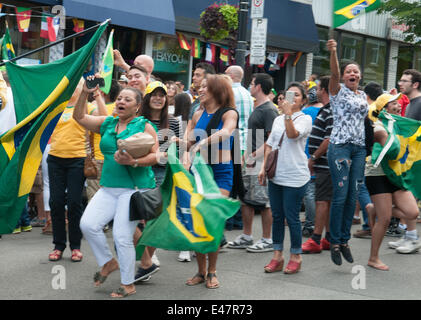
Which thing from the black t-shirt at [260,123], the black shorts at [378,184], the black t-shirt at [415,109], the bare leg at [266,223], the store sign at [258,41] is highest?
the store sign at [258,41]

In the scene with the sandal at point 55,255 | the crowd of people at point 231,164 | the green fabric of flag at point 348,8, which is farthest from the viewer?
the sandal at point 55,255

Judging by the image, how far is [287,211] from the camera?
20.7 ft

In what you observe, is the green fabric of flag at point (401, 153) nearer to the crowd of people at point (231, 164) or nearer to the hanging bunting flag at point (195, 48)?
the crowd of people at point (231, 164)

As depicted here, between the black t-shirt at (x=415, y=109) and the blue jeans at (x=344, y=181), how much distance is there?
7.40ft

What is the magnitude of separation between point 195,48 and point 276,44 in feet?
9.72

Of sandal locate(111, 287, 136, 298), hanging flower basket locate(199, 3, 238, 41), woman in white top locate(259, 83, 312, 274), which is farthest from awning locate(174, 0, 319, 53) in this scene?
sandal locate(111, 287, 136, 298)

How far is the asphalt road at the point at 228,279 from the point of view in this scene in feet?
18.0

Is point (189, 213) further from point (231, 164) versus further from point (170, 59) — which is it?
point (170, 59)

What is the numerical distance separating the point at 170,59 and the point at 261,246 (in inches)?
392

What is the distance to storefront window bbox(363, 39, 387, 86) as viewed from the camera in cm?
2333

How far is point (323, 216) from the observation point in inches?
302

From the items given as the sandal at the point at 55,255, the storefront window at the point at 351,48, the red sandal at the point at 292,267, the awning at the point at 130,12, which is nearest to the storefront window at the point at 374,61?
the storefront window at the point at 351,48

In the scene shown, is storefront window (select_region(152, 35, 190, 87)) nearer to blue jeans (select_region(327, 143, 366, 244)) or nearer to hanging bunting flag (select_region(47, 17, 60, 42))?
hanging bunting flag (select_region(47, 17, 60, 42))

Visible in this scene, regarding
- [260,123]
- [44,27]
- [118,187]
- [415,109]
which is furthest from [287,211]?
[44,27]
